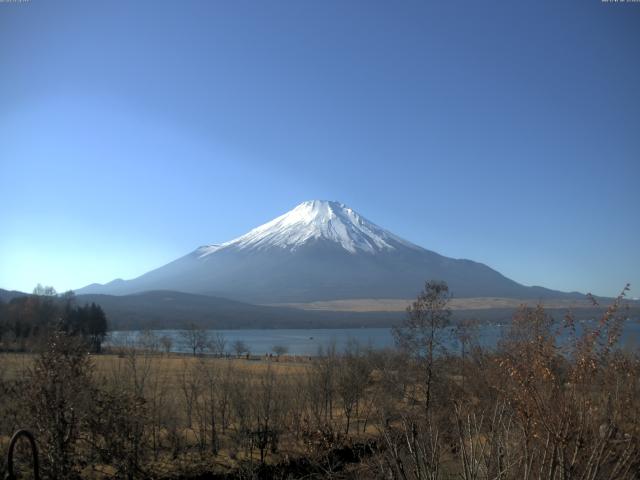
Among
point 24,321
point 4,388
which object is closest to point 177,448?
point 4,388

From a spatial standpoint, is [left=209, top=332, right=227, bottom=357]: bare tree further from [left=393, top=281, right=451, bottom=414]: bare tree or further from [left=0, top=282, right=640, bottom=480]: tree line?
[left=393, top=281, right=451, bottom=414]: bare tree

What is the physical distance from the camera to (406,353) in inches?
944

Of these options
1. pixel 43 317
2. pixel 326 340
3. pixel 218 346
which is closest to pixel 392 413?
pixel 218 346

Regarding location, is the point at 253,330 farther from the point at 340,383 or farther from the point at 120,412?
the point at 120,412

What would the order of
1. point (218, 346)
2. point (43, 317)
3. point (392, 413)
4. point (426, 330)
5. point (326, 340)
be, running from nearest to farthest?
point (392, 413) → point (426, 330) → point (43, 317) → point (218, 346) → point (326, 340)

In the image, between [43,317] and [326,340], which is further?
[326,340]

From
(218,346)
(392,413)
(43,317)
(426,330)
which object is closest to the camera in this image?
(392,413)

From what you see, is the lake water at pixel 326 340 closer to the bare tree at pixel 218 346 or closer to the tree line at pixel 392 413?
the tree line at pixel 392 413

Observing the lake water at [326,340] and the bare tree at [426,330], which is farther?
the lake water at [326,340]

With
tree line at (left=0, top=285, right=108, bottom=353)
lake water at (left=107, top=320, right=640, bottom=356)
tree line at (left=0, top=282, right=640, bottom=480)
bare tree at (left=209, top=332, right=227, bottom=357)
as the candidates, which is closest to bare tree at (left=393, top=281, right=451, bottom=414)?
tree line at (left=0, top=282, right=640, bottom=480)

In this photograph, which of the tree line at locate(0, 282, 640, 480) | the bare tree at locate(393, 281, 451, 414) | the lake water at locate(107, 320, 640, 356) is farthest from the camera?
the lake water at locate(107, 320, 640, 356)

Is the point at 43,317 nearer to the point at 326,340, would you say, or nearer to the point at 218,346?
A: the point at 218,346

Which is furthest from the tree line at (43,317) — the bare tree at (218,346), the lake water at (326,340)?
the bare tree at (218,346)

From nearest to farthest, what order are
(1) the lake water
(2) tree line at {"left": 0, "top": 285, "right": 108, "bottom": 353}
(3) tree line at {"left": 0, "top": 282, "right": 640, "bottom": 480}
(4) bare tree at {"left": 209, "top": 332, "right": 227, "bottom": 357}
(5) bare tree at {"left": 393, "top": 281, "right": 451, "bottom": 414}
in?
(3) tree line at {"left": 0, "top": 282, "right": 640, "bottom": 480} → (5) bare tree at {"left": 393, "top": 281, "right": 451, "bottom": 414} → (1) the lake water → (2) tree line at {"left": 0, "top": 285, "right": 108, "bottom": 353} → (4) bare tree at {"left": 209, "top": 332, "right": 227, "bottom": 357}
